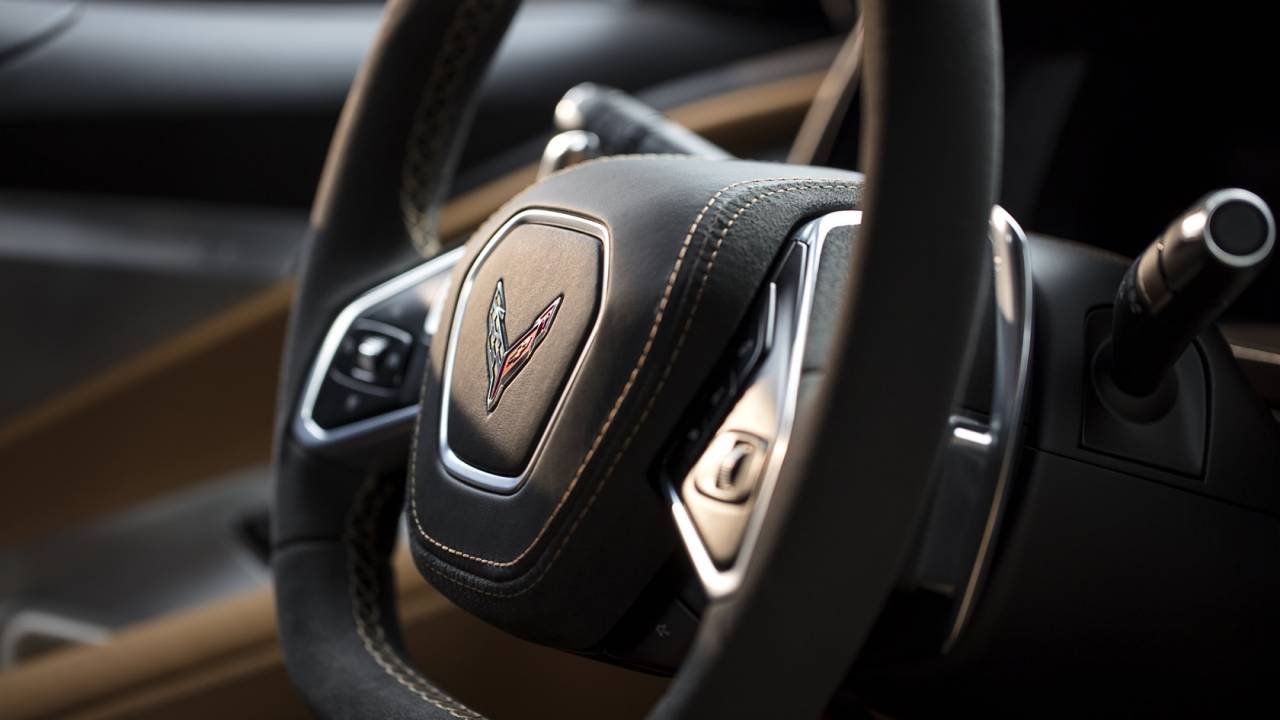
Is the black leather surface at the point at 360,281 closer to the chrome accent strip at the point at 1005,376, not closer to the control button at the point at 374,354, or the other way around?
the control button at the point at 374,354

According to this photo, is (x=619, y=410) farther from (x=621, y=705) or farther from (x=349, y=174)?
(x=621, y=705)

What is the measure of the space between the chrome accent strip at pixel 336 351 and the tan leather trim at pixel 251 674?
196 mm

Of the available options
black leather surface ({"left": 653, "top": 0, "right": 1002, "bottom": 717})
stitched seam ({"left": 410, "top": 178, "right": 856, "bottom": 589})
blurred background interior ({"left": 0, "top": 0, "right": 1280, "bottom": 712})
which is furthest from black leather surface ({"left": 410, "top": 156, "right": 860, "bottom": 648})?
blurred background interior ({"left": 0, "top": 0, "right": 1280, "bottom": 712})

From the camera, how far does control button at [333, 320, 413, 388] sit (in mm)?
809

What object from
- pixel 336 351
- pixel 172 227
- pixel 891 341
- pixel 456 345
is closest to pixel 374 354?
pixel 336 351

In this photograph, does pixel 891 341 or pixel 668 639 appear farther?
pixel 668 639

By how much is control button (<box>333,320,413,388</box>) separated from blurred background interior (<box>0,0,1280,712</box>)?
690 mm

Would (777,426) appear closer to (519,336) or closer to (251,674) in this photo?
(519,336)

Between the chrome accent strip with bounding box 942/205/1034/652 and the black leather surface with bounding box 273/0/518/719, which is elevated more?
the chrome accent strip with bounding box 942/205/1034/652

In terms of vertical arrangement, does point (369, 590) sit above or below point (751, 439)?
below

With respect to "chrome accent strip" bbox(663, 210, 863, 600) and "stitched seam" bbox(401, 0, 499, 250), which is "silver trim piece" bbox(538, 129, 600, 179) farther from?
"chrome accent strip" bbox(663, 210, 863, 600)

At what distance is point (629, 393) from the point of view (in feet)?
1.76

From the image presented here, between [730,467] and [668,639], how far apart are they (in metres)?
0.12

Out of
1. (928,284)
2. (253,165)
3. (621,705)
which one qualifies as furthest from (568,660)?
(253,165)
